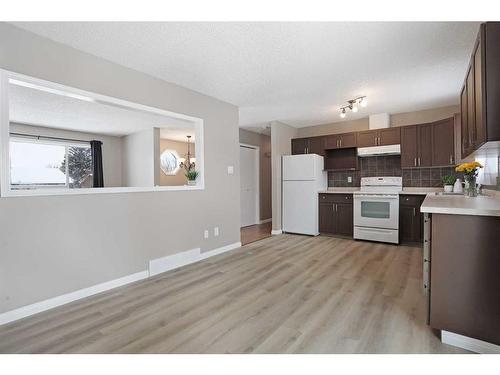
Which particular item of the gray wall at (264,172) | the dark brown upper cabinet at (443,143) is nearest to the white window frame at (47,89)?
the gray wall at (264,172)

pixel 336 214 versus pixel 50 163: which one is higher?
pixel 50 163

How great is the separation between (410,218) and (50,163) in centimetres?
614

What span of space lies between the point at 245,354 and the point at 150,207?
203 cm

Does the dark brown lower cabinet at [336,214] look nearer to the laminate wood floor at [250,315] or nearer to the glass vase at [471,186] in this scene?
the laminate wood floor at [250,315]

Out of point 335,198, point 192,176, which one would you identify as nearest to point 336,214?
point 335,198

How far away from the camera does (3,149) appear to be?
1951 millimetres

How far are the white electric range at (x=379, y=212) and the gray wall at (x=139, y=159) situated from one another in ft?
12.7

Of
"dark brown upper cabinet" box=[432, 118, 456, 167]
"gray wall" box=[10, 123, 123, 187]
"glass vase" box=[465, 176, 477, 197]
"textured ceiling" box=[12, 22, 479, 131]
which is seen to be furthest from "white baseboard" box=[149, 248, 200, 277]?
"dark brown upper cabinet" box=[432, 118, 456, 167]

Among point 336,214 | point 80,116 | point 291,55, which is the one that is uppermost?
point 291,55

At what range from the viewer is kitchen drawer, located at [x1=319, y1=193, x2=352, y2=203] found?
486 cm

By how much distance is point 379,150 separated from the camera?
4.64 meters

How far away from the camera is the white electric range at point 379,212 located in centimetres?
425

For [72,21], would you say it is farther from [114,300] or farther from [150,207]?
[114,300]

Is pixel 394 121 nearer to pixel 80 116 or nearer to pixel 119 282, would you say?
pixel 119 282
